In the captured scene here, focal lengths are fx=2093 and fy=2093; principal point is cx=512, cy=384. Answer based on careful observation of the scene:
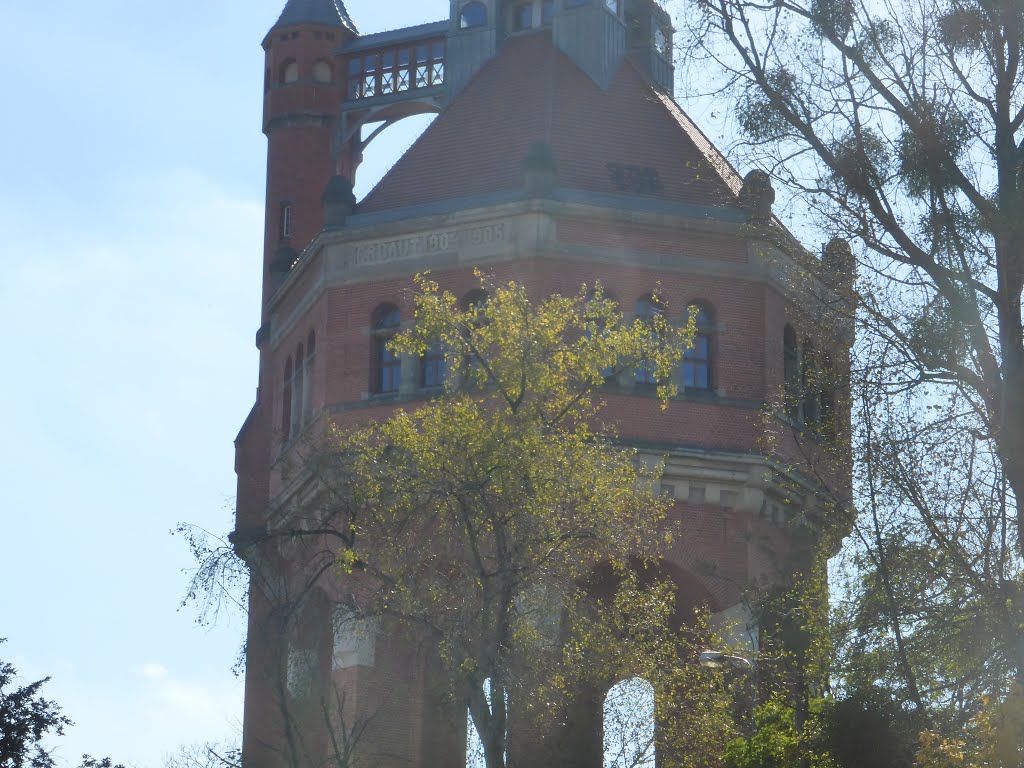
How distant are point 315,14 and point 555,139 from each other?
847 cm

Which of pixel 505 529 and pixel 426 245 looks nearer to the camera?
pixel 505 529

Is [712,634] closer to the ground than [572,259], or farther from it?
closer to the ground

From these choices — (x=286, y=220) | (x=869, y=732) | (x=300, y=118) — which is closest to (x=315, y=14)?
(x=300, y=118)

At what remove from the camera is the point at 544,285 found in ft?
96.1

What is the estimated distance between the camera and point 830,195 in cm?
2177

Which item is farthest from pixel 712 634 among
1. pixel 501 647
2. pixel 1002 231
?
pixel 1002 231

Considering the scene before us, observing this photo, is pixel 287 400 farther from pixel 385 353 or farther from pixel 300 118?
pixel 300 118

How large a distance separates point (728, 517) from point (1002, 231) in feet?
31.8

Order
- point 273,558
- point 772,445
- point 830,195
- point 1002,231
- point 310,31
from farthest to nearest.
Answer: point 310,31, point 772,445, point 273,558, point 830,195, point 1002,231

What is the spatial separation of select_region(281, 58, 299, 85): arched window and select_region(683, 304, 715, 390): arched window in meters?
11.3

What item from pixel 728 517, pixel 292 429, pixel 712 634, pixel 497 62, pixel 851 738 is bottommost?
pixel 851 738

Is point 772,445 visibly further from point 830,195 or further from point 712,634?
point 830,195

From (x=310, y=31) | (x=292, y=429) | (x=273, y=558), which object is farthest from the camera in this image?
(x=310, y=31)

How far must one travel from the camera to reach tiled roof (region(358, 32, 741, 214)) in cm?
3123
